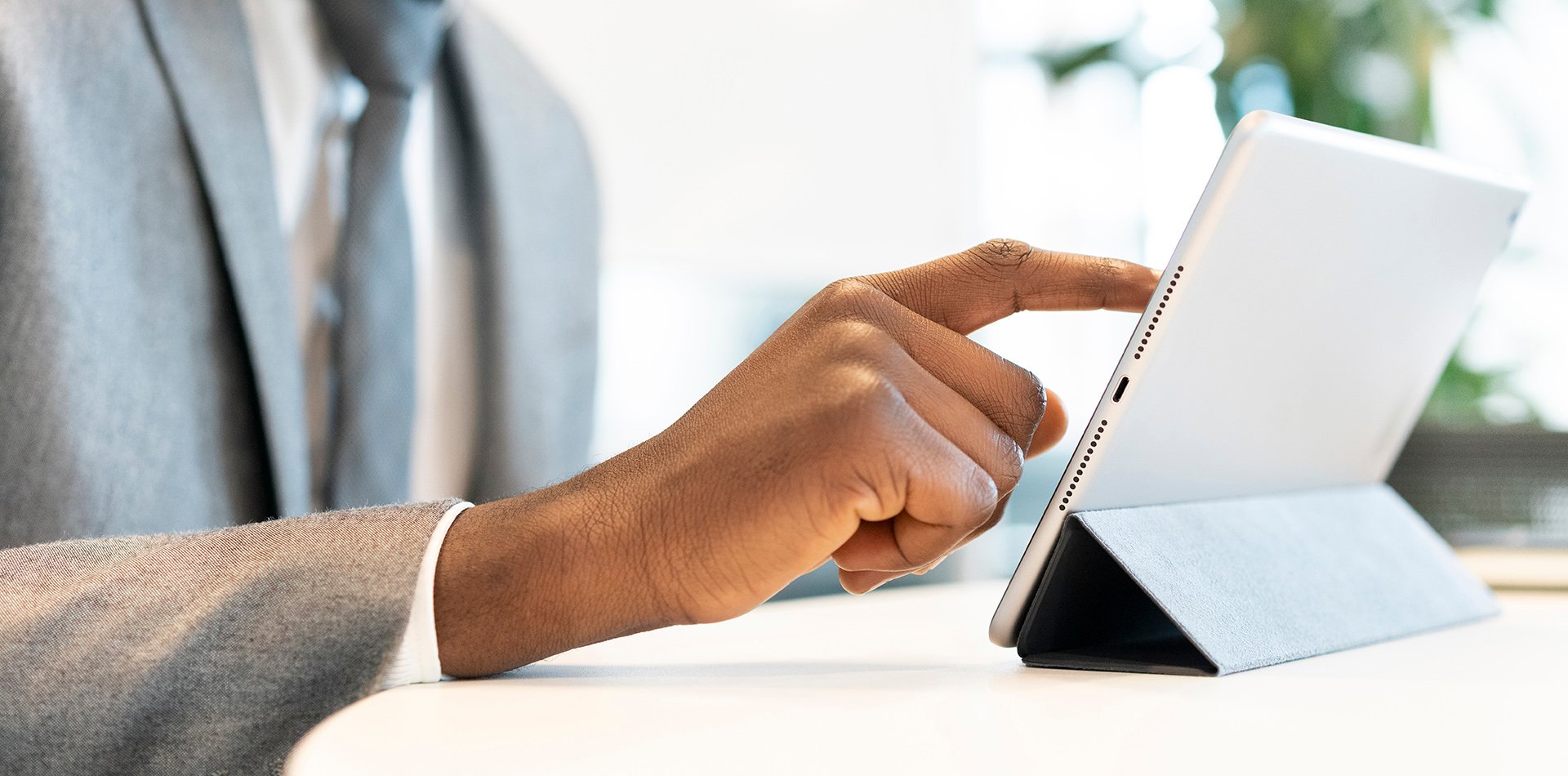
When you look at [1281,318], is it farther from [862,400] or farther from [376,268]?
[376,268]

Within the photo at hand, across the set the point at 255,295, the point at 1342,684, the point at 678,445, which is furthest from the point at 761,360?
the point at 255,295

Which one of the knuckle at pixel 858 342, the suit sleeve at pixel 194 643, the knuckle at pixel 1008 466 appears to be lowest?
the suit sleeve at pixel 194 643

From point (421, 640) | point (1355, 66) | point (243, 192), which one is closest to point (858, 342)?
point (421, 640)

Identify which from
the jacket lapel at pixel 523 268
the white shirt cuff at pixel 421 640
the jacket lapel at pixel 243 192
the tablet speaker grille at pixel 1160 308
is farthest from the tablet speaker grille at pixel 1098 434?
the jacket lapel at pixel 523 268

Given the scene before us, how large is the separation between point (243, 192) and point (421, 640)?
2.39 ft

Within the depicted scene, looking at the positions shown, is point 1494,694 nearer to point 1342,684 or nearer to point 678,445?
point 1342,684

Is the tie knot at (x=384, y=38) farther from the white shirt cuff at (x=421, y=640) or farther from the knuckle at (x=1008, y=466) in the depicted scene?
the knuckle at (x=1008, y=466)

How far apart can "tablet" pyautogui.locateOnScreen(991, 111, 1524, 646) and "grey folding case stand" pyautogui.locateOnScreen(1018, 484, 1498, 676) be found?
0.01 meters

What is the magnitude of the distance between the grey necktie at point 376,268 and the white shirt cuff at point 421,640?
72cm

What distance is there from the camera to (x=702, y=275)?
2088 mm

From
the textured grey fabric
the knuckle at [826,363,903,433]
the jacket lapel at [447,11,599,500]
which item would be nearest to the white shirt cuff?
the knuckle at [826,363,903,433]

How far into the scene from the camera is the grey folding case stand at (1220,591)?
524 mm

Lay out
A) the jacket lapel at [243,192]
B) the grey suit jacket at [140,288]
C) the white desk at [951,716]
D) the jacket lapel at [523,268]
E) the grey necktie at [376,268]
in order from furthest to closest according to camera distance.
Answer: the jacket lapel at [523,268] → the grey necktie at [376,268] → the jacket lapel at [243,192] → the grey suit jacket at [140,288] → the white desk at [951,716]

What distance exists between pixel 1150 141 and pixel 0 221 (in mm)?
2476
